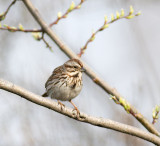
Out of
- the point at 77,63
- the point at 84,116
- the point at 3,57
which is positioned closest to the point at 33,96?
the point at 84,116

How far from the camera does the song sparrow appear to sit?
5.33 m

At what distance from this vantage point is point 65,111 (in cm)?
353

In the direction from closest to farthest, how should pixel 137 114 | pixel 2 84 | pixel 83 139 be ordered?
1. pixel 2 84
2. pixel 137 114
3. pixel 83 139

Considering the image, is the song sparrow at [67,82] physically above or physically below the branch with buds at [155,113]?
above

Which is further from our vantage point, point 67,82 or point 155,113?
point 67,82

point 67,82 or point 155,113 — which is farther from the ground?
point 67,82

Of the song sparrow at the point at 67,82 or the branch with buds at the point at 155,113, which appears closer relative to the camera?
the branch with buds at the point at 155,113

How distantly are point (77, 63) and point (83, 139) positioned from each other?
4.90 ft

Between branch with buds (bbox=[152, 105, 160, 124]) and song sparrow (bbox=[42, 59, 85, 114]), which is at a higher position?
song sparrow (bbox=[42, 59, 85, 114])

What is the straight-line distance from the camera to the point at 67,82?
549cm

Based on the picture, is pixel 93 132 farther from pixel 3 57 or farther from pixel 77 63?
pixel 3 57

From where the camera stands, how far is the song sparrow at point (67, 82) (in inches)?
210

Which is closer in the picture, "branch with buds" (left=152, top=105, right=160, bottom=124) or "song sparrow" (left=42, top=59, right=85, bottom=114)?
"branch with buds" (left=152, top=105, right=160, bottom=124)

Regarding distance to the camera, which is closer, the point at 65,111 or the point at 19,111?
the point at 65,111
